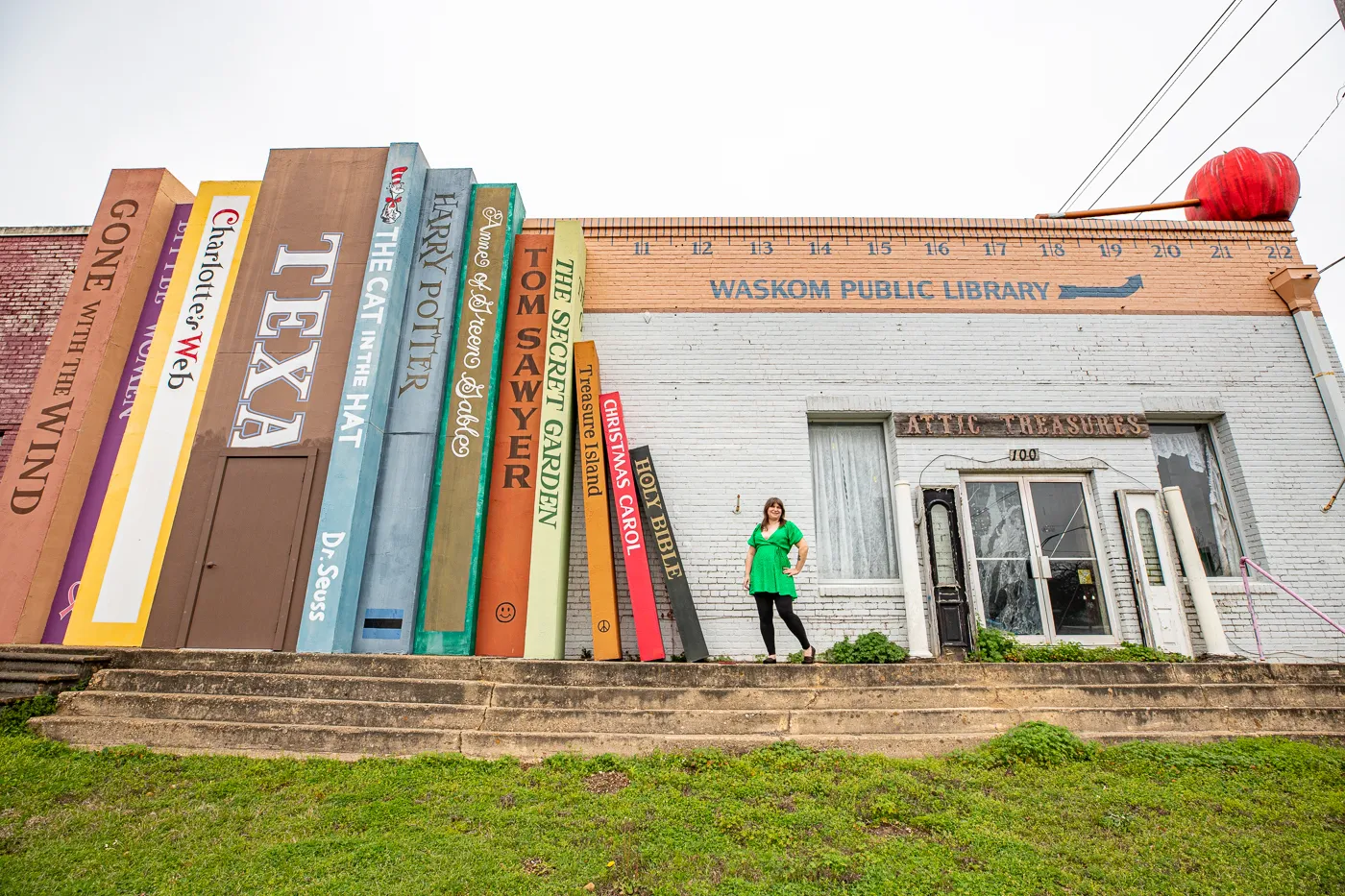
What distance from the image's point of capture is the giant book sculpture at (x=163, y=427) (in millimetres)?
7234

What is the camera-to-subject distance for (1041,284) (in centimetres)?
932

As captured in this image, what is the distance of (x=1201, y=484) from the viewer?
877cm

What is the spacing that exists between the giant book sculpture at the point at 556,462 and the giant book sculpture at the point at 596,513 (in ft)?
0.59

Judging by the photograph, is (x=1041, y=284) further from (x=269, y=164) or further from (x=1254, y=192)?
(x=269, y=164)

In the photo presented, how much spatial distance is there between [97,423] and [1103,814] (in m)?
10.2

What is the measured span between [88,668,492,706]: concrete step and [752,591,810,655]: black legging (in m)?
2.64

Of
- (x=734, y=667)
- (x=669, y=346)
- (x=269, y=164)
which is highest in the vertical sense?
(x=269, y=164)

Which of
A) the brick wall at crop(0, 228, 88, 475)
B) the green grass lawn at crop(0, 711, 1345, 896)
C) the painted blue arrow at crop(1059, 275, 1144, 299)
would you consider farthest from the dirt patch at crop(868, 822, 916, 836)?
the brick wall at crop(0, 228, 88, 475)

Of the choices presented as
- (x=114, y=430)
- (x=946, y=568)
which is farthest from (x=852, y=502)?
(x=114, y=430)

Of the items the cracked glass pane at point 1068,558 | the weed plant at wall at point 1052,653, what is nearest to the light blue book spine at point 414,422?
the weed plant at wall at point 1052,653

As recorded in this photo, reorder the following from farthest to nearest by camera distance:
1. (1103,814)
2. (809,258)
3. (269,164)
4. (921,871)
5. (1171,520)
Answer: (809,258) < (269,164) < (1171,520) < (1103,814) < (921,871)

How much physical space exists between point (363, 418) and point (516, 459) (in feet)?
5.52

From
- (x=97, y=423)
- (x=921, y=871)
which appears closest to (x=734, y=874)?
(x=921, y=871)

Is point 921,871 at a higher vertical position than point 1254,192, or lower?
lower
